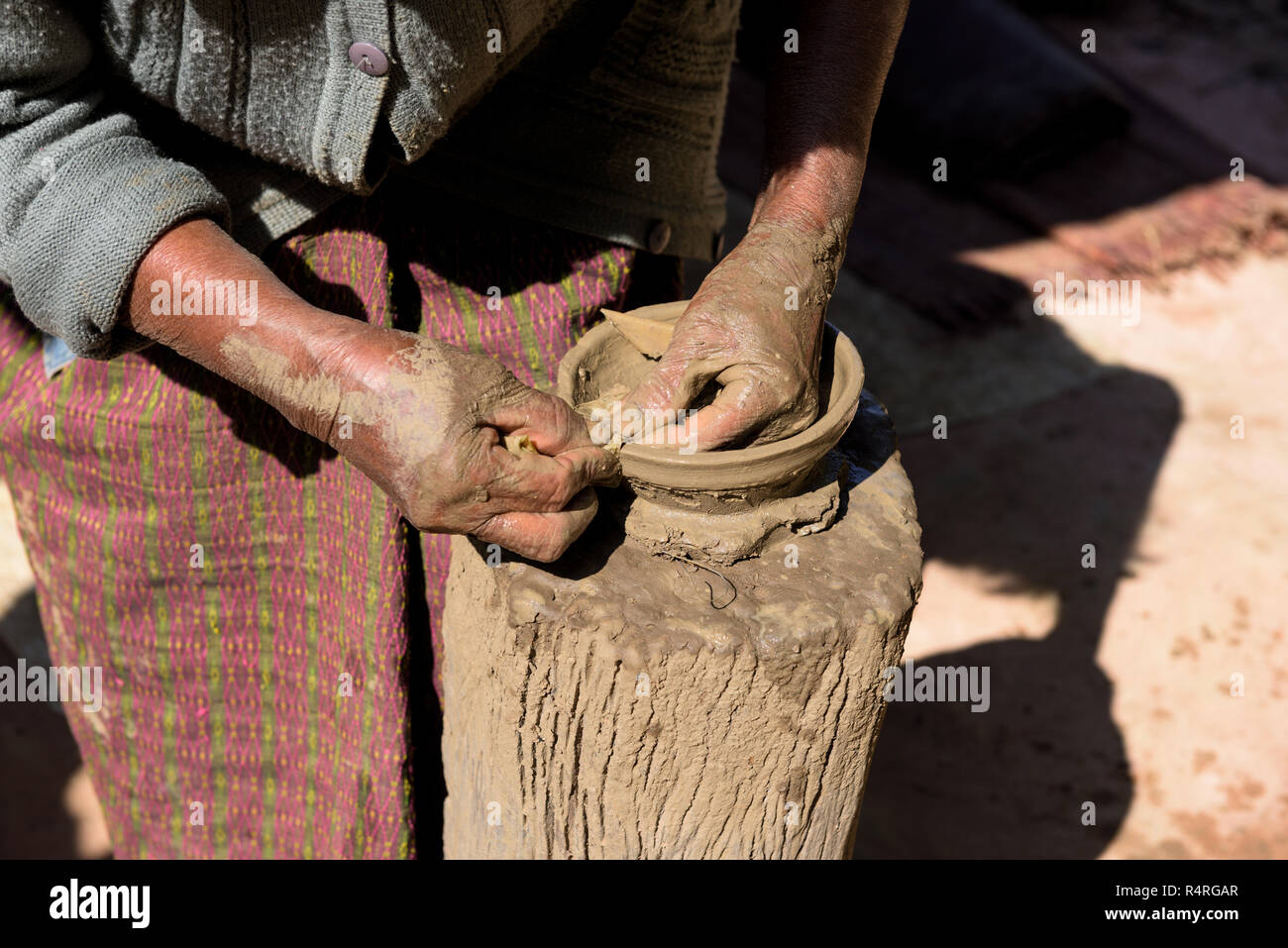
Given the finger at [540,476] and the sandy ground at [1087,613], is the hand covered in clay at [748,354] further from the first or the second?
the sandy ground at [1087,613]

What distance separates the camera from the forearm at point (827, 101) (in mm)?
1929

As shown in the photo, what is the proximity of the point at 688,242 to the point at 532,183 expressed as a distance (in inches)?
14.2

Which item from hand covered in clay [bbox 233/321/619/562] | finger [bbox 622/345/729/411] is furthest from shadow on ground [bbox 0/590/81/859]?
finger [bbox 622/345/729/411]

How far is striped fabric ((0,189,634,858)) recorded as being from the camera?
1.93 meters

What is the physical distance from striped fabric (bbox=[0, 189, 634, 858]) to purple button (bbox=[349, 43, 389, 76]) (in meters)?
0.28

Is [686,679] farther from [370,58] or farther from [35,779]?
[35,779]

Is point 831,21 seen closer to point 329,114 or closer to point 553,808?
point 329,114

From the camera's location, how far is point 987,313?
5105 millimetres

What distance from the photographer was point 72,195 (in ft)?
5.21

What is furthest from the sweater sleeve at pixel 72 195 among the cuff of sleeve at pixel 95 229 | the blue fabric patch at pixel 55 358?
the blue fabric patch at pixel 55 358

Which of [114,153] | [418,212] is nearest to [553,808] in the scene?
[418,212]

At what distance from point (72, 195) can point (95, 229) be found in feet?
0.20

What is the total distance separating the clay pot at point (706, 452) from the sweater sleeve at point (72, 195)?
586mm

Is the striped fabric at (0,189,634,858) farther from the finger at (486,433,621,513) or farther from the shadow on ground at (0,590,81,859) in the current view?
the shadow on ground at (0,590,81,859)
